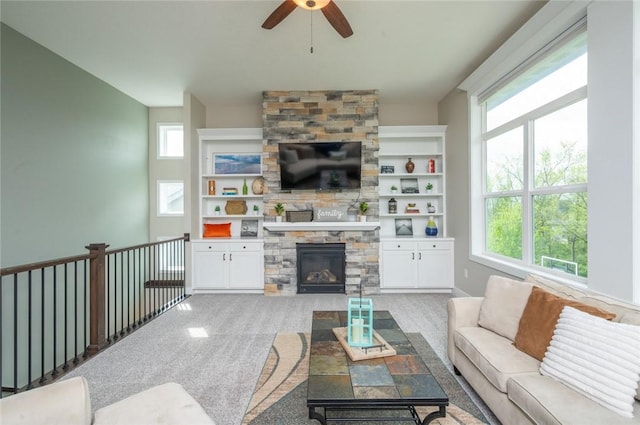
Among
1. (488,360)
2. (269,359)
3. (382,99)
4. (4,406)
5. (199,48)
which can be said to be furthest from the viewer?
(382,99)

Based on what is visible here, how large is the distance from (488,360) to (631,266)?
118 cm

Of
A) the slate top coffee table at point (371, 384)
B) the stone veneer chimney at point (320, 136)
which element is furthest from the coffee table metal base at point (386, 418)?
the stone veneer chimney at point (320, 136)

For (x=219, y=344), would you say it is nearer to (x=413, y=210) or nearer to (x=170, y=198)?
(x=413, y=210)

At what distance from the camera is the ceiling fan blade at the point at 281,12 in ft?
7.74

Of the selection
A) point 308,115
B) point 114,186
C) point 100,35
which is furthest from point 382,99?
point 114,186

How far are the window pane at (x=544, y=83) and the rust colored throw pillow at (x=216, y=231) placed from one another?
4372mm

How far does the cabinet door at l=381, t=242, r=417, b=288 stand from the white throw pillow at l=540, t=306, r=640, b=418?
309 cm

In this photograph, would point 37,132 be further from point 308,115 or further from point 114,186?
point 308,115

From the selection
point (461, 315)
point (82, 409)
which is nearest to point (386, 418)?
point (461, 315)

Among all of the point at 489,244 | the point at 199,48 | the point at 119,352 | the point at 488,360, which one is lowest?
the point at 119,352

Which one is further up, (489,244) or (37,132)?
(37,132)

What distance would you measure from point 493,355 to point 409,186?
11.9ft

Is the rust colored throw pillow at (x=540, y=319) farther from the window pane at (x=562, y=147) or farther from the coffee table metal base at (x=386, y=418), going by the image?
the window pane at (x=562, y=147)

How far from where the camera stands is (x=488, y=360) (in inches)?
71.4
